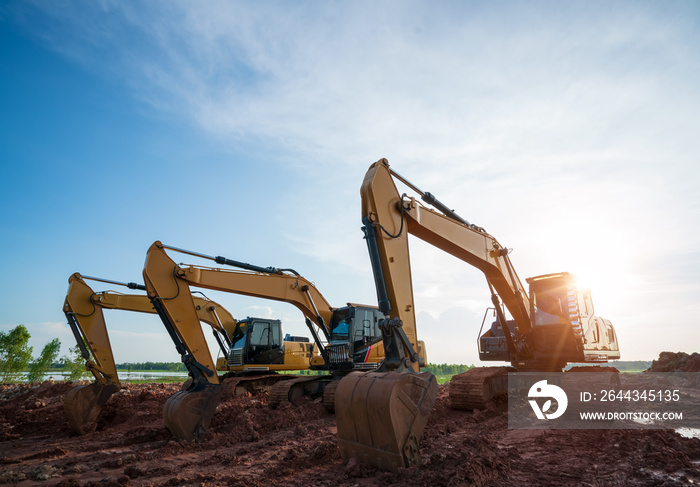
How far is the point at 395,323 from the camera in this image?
5.57 metres

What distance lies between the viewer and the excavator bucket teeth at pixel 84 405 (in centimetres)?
1121

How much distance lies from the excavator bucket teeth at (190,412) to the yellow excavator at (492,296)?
5.39 m

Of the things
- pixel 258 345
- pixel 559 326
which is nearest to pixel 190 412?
pixel 258 345

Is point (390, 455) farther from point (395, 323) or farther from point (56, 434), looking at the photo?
point (56, 434)

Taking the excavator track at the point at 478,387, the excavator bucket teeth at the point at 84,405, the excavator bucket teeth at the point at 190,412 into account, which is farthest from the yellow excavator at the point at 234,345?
the excavator bucket teeth at the point at 84,405

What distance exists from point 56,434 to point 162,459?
6.60 metres

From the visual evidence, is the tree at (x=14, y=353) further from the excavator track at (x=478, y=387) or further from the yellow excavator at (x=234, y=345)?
the excavator track at (x=478, y=387)

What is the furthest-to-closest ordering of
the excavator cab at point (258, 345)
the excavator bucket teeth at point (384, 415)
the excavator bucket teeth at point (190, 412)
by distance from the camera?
the excavator cab at point (258, 345)
the excavator bucket teeth at point (190, 412)
the excavator bucket teeth at point (384, 415)

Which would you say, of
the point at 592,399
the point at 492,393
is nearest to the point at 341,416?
the point at 492,393

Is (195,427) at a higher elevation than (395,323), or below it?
below

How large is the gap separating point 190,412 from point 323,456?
403cm

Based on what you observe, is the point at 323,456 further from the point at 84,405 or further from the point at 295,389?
the point at 84,405

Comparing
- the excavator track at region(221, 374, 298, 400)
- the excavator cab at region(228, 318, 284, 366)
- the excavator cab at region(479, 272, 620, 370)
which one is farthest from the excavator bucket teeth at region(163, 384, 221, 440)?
the excavator cab at region(479, 272, 620, 370)

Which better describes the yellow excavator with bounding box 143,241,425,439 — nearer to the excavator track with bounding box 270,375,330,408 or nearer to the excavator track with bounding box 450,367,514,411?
the excavator track with bounding box 270,375,330,408
